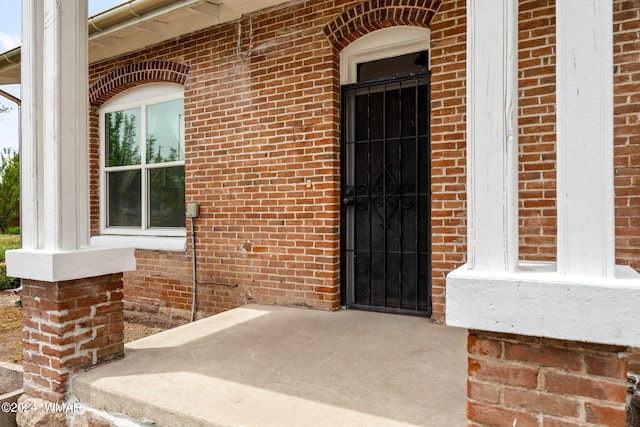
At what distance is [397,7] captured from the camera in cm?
363

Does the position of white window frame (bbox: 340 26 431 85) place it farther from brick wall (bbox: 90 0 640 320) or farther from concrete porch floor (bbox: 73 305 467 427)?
concrete porch floor (bbox: 73 305 467 427)

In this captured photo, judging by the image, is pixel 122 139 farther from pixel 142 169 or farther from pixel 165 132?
pixel 165 132

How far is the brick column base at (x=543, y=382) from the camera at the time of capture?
1.43 meters

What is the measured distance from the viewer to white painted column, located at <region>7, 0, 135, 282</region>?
2639 mm

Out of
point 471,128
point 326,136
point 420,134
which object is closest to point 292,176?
point 326,136

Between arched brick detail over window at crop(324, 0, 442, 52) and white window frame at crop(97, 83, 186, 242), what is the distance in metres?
2.15

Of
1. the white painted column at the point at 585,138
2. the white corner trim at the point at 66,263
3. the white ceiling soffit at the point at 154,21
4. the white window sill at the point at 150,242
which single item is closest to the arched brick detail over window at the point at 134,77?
the white ceiling soffit at the point at 154,21

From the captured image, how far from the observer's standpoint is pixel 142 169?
557cm

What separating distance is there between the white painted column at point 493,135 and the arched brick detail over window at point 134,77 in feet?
13.3

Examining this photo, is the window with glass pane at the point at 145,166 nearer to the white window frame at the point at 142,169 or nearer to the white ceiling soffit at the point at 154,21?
the white window frame at the point at 142,169

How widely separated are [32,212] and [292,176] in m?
2.15

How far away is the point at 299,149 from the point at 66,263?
2.24 m

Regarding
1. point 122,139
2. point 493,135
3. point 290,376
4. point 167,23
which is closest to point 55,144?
point 290,376

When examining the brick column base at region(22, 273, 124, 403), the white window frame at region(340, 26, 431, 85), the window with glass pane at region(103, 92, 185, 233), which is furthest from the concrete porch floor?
the white window frame at region(340, 26, 431, 85)
